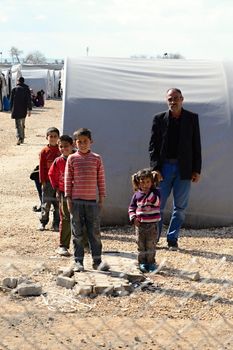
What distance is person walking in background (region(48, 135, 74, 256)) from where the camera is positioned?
804 centimetres

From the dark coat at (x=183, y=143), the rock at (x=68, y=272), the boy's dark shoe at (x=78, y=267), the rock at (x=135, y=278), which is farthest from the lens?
the dark coat at (x=183, y=143)

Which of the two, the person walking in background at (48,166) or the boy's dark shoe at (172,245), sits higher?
the person walking in background at (48,166)

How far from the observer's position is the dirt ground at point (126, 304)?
18.1ft

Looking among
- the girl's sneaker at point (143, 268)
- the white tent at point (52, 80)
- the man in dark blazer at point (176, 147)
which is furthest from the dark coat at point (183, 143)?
the white tent at point (52, 80)

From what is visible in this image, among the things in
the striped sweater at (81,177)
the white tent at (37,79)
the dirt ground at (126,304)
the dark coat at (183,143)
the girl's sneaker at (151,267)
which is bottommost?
the dirt ground at (126,304)

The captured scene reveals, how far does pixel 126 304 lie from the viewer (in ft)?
20.7

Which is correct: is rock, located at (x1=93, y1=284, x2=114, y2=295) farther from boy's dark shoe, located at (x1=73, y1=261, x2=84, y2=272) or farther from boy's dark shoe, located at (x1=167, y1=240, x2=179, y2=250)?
boy's dark shoe, located at (x1=167, y1=240, x2=179, y2=250)

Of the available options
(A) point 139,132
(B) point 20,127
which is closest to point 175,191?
(A) point 139,132

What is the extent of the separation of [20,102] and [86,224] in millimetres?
12806

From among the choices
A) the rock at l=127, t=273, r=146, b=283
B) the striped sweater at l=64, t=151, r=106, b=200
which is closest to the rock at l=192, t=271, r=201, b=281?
the rock at l=127, t=273, r=146, b=283

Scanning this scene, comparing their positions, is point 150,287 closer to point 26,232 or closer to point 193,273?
point 193,273

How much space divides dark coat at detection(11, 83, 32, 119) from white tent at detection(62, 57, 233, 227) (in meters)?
10.1

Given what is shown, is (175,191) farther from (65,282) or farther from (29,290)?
(29,290)

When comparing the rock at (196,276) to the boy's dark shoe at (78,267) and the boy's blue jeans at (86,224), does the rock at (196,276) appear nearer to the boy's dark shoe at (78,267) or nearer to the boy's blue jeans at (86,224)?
the boy's blue jeans at (86,224)
